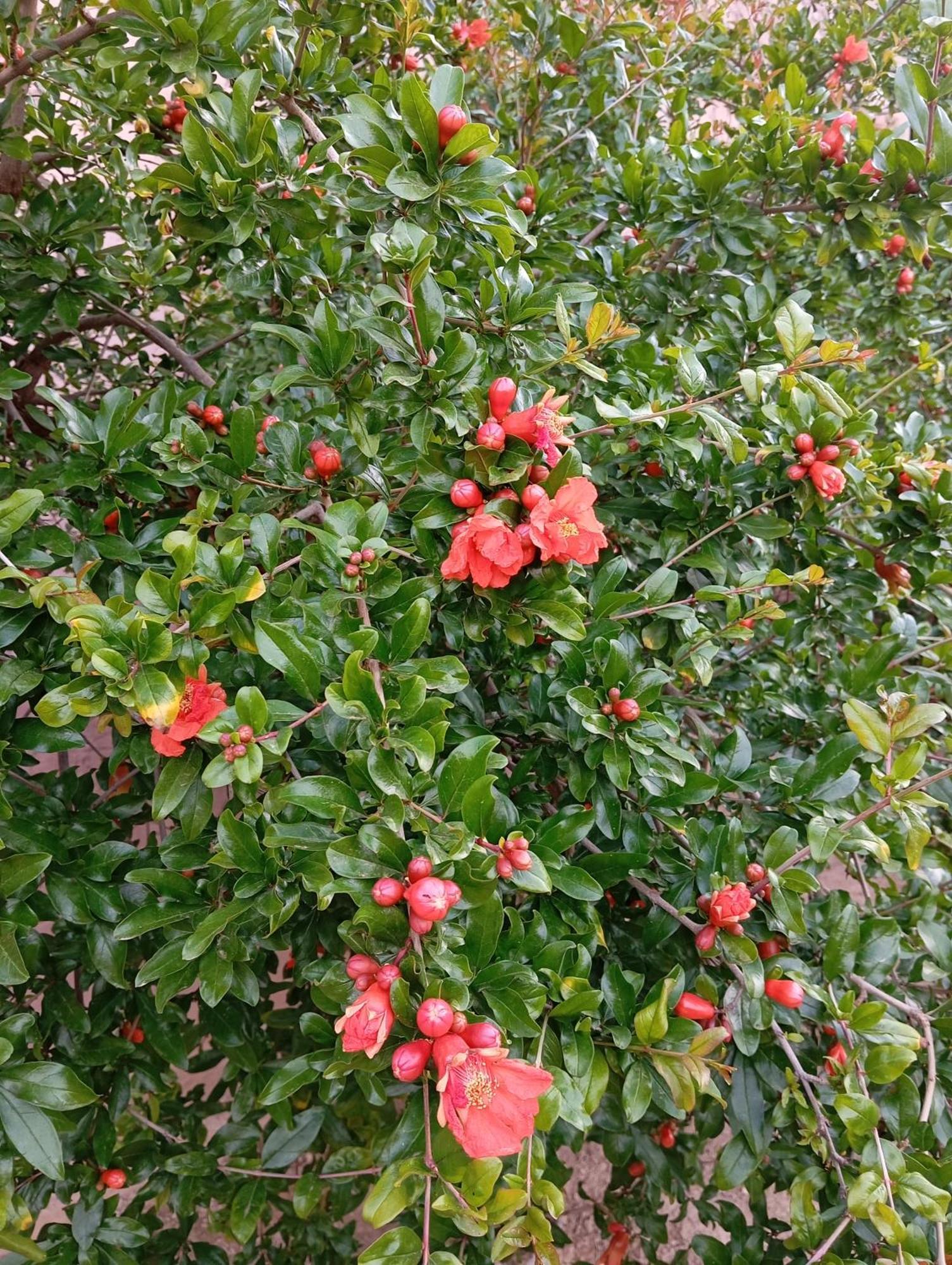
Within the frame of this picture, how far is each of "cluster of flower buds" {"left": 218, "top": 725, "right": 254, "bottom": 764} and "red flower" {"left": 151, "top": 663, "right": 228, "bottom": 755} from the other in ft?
0.20

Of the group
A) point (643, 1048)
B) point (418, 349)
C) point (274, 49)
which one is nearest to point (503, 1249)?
point (643, 1048)

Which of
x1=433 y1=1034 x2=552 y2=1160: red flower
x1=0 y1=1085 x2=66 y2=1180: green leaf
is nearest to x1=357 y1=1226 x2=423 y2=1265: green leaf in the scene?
x1=433 y1=1034 x2=552 y2=1160: red flower

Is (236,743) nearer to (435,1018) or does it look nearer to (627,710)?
(435,1018)

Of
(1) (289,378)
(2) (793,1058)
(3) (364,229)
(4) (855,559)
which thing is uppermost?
(3) (364,229)

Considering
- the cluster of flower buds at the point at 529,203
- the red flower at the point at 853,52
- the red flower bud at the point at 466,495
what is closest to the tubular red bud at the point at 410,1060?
the red flower bud at the point at 466,495

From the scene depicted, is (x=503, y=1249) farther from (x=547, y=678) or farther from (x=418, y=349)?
(x=418, y=349)

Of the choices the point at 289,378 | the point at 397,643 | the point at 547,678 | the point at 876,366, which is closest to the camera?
the point at 397,643

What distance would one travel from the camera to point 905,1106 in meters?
1.00

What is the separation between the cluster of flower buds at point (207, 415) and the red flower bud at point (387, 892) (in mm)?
896

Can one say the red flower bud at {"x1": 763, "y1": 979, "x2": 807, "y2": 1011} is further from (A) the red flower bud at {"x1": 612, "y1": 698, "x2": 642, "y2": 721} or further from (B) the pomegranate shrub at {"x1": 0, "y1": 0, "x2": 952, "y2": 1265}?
(A) the red flower bud at {"x1": 612, "y1": 698, "x2": 642, "y2": 721}

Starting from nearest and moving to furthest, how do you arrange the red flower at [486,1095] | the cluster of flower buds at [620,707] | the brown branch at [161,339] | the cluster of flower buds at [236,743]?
the red flower at [486,1095], the cluster of flower buds at [236,743], the cluster of flower buds at [620,707], the brown branch at [161,339]

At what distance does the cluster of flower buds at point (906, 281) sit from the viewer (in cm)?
195

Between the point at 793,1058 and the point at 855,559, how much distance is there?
102cm

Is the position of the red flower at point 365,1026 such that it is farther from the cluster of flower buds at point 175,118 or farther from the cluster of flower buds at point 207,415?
the cluster of flower buds at point 175,118
